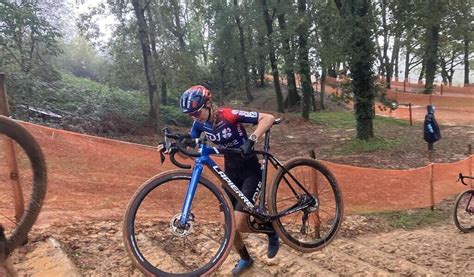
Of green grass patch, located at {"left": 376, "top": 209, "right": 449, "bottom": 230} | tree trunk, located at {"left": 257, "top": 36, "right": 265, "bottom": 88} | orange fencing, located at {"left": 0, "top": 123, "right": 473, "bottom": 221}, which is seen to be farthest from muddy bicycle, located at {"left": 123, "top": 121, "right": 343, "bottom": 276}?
→ tree trunk, located at {"left": 257, "top": 36, "right": 265, "bottom": 88}

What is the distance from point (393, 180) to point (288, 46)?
1377cm

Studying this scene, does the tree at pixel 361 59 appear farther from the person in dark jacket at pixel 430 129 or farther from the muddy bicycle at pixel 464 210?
the muddy bicycle at pixel 464 210

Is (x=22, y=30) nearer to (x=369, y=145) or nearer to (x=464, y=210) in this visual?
(x=369, y=145)

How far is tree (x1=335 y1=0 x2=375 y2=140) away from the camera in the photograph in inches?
600

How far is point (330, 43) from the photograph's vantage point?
673 inches

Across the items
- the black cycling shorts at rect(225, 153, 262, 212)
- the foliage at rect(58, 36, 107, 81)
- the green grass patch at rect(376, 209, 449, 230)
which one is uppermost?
the foliage at rect(58, 36, 107, 81)

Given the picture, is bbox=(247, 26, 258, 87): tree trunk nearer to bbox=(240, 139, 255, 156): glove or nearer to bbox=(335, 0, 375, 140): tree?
bbox=(335, 0, 375, 140): tree

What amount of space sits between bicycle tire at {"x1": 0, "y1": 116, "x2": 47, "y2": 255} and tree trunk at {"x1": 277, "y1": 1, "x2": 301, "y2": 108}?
18152mm

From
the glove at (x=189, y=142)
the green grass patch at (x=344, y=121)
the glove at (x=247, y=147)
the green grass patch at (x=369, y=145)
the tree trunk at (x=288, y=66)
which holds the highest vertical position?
the tree trunk at (x=288, y=66)

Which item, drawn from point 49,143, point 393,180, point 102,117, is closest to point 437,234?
point 393,180

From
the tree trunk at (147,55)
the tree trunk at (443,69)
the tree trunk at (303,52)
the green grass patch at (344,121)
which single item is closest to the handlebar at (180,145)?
the tree trunk at (147,55)

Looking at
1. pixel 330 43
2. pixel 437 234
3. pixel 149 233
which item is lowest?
pixel 437 234

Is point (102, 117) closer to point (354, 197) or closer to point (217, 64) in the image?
point (354, 197)

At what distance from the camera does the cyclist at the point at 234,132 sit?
4043 millimetres
